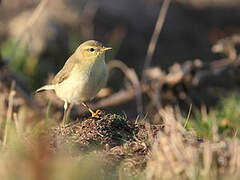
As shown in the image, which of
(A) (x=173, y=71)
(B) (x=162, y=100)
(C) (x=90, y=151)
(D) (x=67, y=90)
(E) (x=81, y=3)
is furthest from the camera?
(E) (x=81, y=3)

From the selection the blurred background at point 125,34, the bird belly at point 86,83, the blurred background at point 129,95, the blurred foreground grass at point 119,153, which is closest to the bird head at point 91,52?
the bird belly at point 86,83

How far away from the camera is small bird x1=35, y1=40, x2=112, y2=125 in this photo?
5125mm

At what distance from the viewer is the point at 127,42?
11.0 m

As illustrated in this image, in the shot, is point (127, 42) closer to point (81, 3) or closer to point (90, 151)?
point (81, 3)

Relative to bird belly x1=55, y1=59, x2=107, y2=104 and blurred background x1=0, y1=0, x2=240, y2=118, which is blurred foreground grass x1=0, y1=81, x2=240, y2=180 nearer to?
bird belly x1=55, y1=59, x2=107, y2=104

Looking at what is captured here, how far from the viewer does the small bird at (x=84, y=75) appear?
5.12m

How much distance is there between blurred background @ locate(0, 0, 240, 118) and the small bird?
289cm

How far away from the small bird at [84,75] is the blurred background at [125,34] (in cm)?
289

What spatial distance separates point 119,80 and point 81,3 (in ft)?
9.75

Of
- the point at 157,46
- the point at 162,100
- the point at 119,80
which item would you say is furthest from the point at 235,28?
the point at 162,100

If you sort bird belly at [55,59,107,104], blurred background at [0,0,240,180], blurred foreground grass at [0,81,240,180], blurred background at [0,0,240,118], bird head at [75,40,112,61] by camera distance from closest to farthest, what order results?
blurred foreground grass at [0,81,240,180]
blurred background at [0,0,240,180]
bird belly at [55,59,107,104]
bird head at [75,40,112,61]
blurred background at [0,0,240,118]

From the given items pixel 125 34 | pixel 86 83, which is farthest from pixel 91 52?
pixel 125 34

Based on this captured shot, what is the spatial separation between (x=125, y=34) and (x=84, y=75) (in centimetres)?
608

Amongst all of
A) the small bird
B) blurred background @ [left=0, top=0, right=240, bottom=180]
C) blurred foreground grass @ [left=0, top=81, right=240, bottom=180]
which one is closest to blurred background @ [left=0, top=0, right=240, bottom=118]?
blurred background @ [left=0, top=0, right=240, bottom=180]
